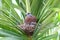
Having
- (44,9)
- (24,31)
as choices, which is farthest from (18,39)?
(44,9)

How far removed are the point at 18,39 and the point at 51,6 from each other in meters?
0.21

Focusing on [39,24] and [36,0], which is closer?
[39,24]

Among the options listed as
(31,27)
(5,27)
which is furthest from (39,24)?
(5,27)

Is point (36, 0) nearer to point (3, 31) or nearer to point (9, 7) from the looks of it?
point (9, 7)

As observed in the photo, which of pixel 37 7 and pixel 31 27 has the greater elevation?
pixel 37 7

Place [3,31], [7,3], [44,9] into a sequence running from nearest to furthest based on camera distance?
1. [3,31]
2. [44,9]
3. [7,3]

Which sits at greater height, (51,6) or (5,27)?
(51,6)

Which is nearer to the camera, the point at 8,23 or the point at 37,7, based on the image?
the point at 8,23

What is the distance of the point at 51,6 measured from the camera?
0.86 metres

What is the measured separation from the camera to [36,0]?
98cm

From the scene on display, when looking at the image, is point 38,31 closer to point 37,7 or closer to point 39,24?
point 39,24

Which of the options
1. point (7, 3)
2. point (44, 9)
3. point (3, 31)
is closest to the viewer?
point (3, 31)

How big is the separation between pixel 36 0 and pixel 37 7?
4cm

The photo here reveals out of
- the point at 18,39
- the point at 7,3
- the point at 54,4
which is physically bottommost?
the point at 18,39
